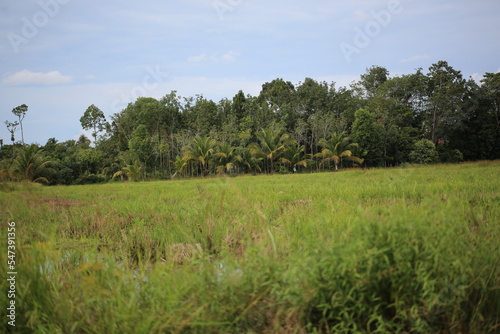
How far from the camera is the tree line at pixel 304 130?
27.3 m

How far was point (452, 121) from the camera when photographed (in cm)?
3122

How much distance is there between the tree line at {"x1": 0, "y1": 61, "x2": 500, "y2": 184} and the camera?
27.3m

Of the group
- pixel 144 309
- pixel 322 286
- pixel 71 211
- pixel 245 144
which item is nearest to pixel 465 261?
pixel 322 286

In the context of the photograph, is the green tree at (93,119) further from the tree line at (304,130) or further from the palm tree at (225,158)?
the palm tree at (225,158)

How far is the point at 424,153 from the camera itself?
2727cm

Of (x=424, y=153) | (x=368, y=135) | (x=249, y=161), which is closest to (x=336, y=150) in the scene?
(x=368, y=135)

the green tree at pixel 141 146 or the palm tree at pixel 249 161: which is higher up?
the green tree at pixel 141 146

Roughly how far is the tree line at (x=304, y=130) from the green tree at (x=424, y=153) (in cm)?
9

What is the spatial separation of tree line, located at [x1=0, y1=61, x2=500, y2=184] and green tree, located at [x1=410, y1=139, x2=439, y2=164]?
90 mm

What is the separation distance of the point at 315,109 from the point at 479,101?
620 inches

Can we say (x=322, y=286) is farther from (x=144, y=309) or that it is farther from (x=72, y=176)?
(x=72, y=176)
